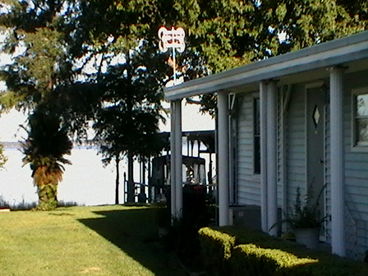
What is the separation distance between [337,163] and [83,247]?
622 cm

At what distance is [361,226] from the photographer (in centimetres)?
973

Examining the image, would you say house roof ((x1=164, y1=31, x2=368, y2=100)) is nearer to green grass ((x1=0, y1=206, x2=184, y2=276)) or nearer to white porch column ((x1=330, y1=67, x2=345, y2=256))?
white porch column ((x1=330, y1=67, x2=345, y2=256))

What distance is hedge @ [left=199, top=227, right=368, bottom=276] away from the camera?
6.44 meters

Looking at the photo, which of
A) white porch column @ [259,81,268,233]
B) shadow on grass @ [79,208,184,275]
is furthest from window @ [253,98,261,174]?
white porch column @ [259,81,268,233]

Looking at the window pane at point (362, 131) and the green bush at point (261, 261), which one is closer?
the green bush at point (261, 261)

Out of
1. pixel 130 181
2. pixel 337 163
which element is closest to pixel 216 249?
pixel 337 163

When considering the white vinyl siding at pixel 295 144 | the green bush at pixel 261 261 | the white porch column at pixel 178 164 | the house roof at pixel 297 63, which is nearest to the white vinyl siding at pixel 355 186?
the house roof at pixel 297 63

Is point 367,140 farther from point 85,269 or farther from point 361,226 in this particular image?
point 85,269

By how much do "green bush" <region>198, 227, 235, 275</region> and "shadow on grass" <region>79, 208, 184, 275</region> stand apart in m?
1.00

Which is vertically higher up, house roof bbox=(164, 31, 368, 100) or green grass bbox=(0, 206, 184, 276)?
house roof bbox=(164, 31, 368, 100)

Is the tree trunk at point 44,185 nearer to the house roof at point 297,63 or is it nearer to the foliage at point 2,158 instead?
the foliage at point 2,158

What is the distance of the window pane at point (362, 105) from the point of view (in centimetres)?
975

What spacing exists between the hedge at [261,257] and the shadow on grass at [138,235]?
134 cm

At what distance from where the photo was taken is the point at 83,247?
12695 millimetres
